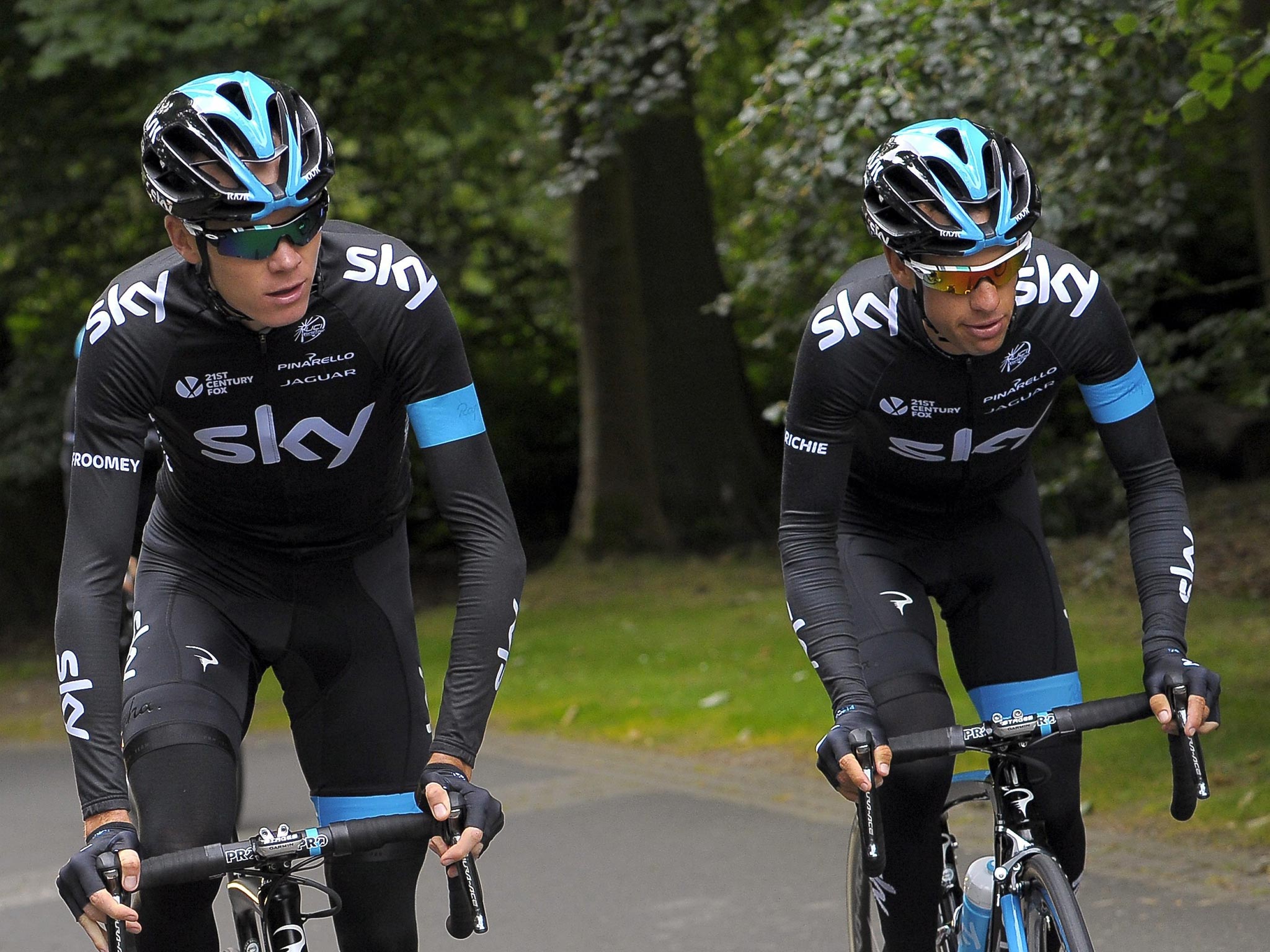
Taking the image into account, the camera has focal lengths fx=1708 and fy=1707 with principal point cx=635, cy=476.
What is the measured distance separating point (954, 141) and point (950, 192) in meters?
0.17

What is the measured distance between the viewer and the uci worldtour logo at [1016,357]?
3785 millimetres

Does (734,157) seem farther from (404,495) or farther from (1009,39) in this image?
(404,495)

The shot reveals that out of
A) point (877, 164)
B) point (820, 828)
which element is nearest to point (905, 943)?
point (877, 164)

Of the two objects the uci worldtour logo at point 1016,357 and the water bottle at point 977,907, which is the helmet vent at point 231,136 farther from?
the water bottle at point 977,907

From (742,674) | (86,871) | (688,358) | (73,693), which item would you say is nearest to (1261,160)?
(742,674)

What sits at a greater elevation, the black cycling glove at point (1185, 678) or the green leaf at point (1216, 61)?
the green leaf at point (1216, 61)

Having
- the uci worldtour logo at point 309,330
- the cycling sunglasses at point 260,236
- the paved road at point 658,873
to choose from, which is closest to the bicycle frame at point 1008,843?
the uci worldtour logo at point 309,330

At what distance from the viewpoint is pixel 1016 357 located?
3799mm

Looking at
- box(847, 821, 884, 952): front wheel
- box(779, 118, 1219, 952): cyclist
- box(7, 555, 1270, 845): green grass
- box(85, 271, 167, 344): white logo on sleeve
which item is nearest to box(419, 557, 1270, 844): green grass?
box(7, 555, 1270, 845): green grass

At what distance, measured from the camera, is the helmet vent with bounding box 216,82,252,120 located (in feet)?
10.6

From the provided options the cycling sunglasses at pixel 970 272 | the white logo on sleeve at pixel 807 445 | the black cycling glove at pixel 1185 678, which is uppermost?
the cycling sunglasses at pixel 970 272

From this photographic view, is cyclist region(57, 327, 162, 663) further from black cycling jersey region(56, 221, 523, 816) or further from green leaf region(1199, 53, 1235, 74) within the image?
green leaf region(1199, 53, 1235, 74)

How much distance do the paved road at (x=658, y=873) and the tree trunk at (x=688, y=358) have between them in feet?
21.5

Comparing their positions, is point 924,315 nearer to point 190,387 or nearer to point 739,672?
point 190,387
